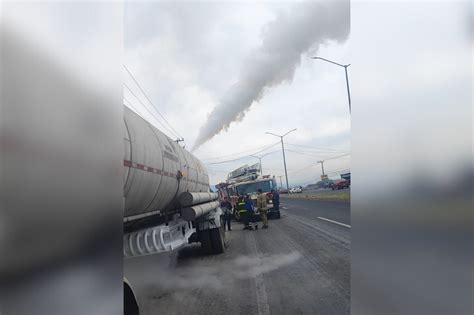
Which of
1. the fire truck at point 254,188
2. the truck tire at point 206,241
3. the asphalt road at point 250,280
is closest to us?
the asphalt road at point 250,280

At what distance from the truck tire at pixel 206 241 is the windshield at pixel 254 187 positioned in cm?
946

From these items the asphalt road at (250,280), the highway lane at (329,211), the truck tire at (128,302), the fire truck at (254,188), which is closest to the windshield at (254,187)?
the fire truck at (254,188)

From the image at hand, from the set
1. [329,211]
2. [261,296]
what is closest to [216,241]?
[261,296]

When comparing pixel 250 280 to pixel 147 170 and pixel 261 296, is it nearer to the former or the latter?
pixel 261 296

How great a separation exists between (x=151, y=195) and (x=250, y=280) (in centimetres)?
262

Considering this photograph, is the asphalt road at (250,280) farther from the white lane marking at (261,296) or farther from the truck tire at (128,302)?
the truck tire at (128,302)

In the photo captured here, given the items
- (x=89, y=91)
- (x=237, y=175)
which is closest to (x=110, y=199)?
(x=89, y=91)

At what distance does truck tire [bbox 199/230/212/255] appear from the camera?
8312mm

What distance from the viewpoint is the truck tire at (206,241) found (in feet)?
27.3

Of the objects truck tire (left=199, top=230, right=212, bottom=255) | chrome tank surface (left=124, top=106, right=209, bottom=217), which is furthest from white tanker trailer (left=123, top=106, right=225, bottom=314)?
truck tire (left=199, top=230, right=212, bottom=255)

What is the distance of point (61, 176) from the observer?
3.65 feet

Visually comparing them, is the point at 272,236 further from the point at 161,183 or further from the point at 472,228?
the point at 472,228

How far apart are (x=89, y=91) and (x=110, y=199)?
446 millimetres

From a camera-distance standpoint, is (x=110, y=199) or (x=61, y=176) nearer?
(x=61, y=176)
